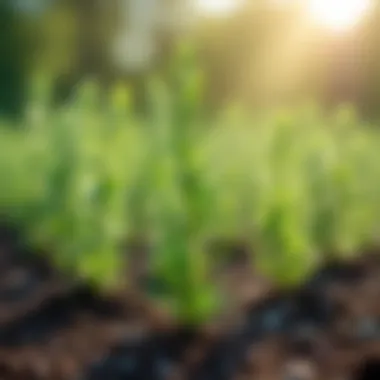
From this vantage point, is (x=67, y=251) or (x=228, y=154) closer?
(x=67, y=251)

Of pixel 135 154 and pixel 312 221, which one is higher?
pixel 135 154

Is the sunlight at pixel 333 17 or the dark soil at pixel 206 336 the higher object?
the sunlight at pixel 333 17

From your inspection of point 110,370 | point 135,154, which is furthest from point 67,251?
point 110,370

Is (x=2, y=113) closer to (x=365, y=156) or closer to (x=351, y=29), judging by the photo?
(x=351, y=29)

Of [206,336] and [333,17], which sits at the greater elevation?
[333,17]

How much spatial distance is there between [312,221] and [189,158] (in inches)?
36.2

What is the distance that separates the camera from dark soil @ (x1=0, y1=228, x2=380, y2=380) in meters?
3.21

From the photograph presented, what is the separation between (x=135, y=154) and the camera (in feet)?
15.0

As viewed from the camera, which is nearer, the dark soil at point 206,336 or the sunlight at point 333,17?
the dark soil at point 206,336

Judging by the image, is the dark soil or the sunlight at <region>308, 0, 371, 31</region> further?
the sunlight at <region>308, 0, 371, 31</region>

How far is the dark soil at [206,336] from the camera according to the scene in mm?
3205

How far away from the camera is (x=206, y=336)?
11.4 feet

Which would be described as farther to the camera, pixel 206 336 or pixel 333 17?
pixel 333 17

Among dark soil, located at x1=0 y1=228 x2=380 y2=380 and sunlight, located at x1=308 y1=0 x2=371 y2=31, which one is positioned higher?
sunlight, located at x1=308 y1=0 x2=371 y2=31
